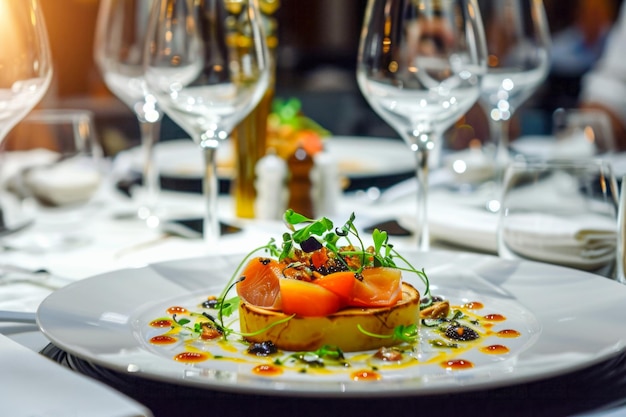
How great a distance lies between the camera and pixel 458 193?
234 cm

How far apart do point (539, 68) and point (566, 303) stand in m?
1.21

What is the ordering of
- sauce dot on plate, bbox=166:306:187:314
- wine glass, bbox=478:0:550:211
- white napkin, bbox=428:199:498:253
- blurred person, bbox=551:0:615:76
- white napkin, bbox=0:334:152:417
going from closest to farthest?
white napkin, bbox=0:334:152:417 → sauce dot on plate, bbox=166:306:187:314 → white napkin, bbox=428:199:498:253 → wine glass, bbox=478:0:550:211 → blurred person, bbox=551:0:615:76

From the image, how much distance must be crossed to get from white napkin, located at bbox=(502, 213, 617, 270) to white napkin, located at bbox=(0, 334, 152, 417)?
85 cm

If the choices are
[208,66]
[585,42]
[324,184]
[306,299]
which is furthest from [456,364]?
[585,42]

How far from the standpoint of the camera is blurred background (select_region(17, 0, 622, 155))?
219 inches

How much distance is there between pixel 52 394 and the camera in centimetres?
79

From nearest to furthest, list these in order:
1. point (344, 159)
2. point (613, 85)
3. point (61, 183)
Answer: point (61, 183) < point (344, 159) < point (613, 85)

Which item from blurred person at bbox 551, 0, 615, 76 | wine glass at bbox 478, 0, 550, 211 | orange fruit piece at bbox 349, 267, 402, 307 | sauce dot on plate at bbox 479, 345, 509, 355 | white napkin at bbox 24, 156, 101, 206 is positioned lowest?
blurred person at bbox 551, 0, 615, 76

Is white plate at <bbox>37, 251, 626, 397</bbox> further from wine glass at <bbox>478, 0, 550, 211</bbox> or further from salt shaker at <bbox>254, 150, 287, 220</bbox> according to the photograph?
wine glass at <bbox>478, 0, 550, 211</bbox>

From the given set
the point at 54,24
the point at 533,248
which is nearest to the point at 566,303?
the point at 533,248

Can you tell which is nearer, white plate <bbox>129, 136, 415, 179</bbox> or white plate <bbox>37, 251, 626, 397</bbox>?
white plate <bbox>37, 251, 626, 397</bbox>

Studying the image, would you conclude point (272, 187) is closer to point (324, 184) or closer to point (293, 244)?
point (324, 184)

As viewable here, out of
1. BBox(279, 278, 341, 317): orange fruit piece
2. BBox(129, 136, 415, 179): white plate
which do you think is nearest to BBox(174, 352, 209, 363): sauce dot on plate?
BBox(279, 278, 341, 317): orange fruit piece

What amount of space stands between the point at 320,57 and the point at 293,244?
10.3 meters
